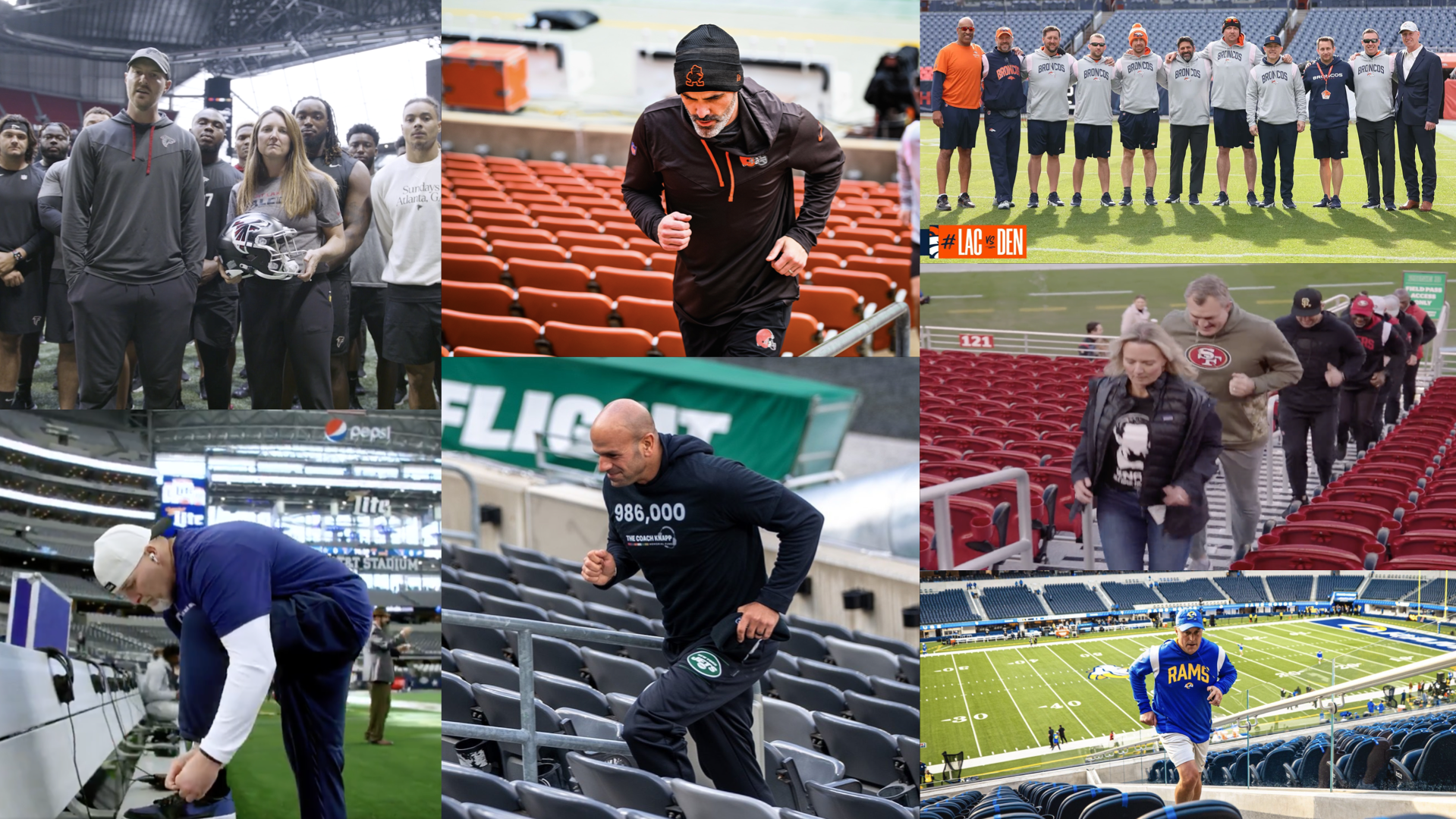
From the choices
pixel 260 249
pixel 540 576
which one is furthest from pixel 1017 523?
pixel 260 249

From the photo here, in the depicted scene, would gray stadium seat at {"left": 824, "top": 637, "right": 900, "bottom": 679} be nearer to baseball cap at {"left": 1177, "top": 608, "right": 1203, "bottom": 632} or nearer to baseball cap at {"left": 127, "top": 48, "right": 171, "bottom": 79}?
baseball cap at {"left": 1177, "top": 608, "right": 1203, "bottom": 632}

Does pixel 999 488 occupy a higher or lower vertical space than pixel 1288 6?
lower

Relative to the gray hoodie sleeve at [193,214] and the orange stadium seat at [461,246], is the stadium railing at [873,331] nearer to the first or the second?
the orange stadium seat at [461,246]

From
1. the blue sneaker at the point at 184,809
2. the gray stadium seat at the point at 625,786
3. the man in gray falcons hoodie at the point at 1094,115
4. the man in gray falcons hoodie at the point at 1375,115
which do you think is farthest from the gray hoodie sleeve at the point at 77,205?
the man in gray falcons hoodie at the point at 1375,115

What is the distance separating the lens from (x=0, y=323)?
4711 mm

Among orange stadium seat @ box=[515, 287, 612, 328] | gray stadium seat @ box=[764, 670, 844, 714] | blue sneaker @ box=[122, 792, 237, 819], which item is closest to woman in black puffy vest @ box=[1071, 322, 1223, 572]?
gray stadium seat @ box=[764, 670, 844, 714]

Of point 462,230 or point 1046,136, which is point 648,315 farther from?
point 1046,136

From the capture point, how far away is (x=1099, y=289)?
489 centimetres

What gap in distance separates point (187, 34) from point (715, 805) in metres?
3.63

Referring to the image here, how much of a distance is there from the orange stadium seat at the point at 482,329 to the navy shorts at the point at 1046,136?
2.18 metres

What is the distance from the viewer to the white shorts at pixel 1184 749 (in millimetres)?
4875

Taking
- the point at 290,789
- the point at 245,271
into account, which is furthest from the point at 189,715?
the point at 245,271

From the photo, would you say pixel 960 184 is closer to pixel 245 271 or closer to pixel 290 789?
pixel 245 271

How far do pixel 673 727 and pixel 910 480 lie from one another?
276 cm
